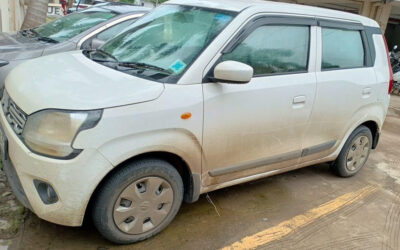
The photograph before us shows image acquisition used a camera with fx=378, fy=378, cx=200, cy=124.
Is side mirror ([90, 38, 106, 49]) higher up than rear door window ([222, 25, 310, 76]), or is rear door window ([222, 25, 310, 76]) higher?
rear door window ([222, 25, 310, 76])

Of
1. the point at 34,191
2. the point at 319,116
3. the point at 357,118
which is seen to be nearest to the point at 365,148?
the point at 357,118

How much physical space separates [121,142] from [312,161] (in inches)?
91.6

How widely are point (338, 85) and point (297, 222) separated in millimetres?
1404

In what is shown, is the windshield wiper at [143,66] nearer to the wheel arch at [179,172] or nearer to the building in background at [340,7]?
the wheel arch at [179,172]

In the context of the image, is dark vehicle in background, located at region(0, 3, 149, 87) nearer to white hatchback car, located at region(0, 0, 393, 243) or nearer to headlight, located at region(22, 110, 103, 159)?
white hatchback car, located at region(0, 0, 393, 243)

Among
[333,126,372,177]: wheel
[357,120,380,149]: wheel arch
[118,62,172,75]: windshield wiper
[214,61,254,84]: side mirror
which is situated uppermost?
[214,61,254,84]: side mirror

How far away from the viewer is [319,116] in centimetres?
367

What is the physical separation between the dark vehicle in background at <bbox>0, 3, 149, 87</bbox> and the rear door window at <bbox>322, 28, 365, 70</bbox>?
2.82 metres

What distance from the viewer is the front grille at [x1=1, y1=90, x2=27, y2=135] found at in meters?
2.53

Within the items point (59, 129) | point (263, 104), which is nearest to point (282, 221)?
point (263, 104)

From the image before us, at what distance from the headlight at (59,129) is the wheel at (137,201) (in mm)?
387

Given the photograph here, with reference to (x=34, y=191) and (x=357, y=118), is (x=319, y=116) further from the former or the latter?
(x=34, y=191)

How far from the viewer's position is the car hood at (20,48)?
15.4ft

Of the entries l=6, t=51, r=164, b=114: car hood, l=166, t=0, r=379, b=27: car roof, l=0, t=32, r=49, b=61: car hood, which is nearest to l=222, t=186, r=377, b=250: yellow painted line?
l=6, t=51, r=164, b=114: car hood
